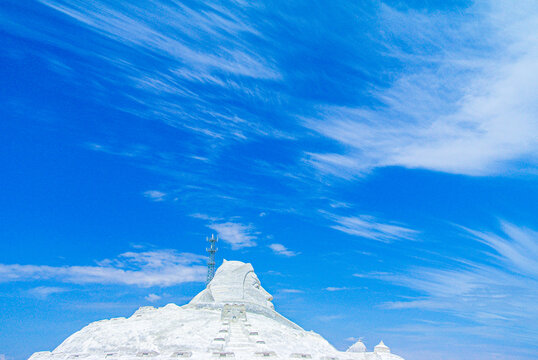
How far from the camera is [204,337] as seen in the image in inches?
2055

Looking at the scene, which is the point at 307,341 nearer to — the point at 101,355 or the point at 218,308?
the point at 218,308

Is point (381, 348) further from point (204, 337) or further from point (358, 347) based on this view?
point (204, 337)

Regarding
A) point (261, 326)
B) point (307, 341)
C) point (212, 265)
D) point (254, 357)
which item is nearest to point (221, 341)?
point (254, 357)

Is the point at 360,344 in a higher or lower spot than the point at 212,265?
lower

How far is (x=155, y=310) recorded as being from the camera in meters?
63.8

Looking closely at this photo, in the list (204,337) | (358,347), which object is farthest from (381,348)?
(204,337)

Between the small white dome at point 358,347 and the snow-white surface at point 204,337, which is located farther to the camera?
the small white dome at point 358,347

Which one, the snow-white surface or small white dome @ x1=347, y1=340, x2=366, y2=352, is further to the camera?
small white dome @ x1=347, y1=340, x2=366, y2=352

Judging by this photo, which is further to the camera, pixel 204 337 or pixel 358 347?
pixel 358 347

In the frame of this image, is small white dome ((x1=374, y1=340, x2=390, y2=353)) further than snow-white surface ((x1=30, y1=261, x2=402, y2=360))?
Yes

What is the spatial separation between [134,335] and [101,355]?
404cm

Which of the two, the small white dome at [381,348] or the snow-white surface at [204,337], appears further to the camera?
the small white dome at [381,348]

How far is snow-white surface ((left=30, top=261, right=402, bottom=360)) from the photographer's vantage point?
49812mm

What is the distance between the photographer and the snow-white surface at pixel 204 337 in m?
49.8
